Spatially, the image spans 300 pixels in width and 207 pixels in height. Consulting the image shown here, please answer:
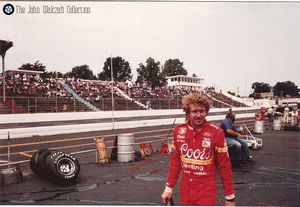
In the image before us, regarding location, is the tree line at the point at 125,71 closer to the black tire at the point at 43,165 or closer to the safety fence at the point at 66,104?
the safety fence at the point at 66,104

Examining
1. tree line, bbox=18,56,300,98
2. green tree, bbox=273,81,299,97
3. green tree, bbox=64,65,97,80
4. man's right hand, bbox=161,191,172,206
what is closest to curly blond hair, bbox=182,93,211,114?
man's right hand, bbox=161,191,172,206

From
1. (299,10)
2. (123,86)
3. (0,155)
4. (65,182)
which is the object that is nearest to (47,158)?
(65,182)

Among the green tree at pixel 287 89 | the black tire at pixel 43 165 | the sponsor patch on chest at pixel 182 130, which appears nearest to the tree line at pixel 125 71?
the green tree at pixel 287 89

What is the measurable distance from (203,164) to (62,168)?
4.24 m

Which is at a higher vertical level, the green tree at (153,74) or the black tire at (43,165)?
the green tree at (153,74)

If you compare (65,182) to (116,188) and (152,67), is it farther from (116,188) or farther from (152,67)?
(152,67)

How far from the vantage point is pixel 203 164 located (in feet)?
11.8

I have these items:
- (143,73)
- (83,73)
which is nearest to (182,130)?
(143,73)

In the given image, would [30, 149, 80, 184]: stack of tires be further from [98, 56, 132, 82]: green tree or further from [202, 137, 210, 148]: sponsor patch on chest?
[98, 56, 132, 82]: green tree

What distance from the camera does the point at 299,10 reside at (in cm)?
631

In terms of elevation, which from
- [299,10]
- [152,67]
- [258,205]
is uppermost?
[152,67]

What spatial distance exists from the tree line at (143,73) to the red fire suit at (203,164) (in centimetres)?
3662

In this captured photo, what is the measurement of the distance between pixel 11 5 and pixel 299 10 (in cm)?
584

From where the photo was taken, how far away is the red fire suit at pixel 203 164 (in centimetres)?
354
